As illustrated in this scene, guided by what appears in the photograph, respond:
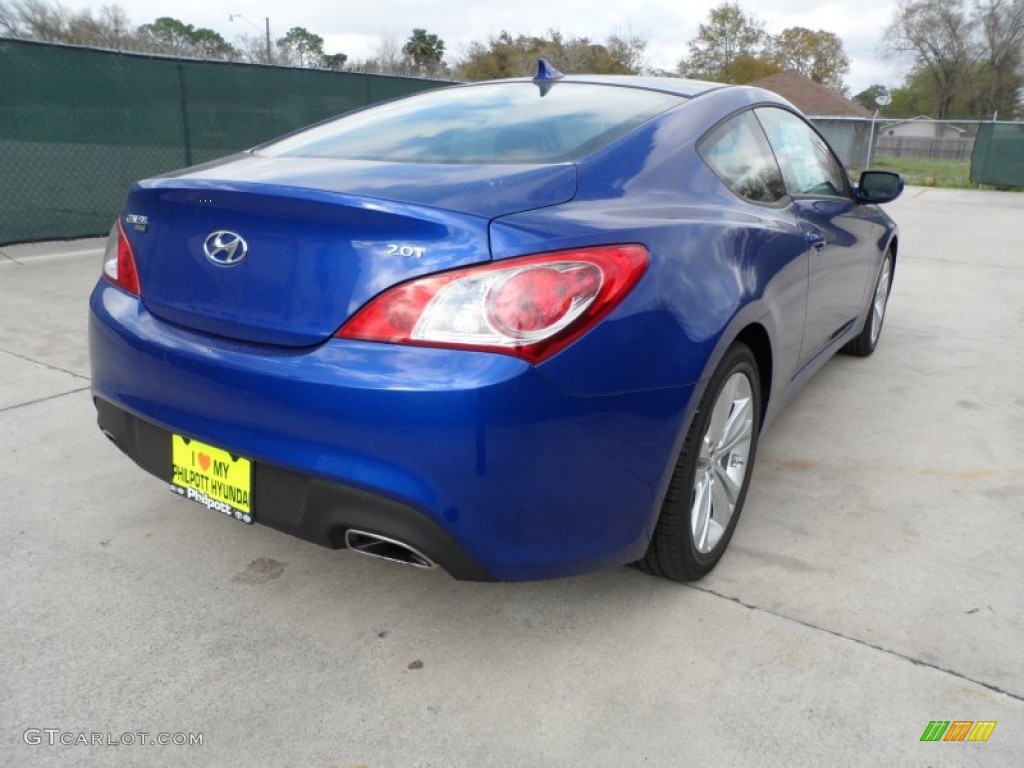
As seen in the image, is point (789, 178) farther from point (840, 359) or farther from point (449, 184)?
point (840, 359)

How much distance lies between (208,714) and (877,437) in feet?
9.70

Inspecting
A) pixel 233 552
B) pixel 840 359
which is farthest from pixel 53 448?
pixel 840 359

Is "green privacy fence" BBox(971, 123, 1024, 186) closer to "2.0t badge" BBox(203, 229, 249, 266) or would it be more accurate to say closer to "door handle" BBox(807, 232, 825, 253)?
"door handle" BBox(807, 232, 825, 253)

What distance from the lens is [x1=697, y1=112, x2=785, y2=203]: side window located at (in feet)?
8.59

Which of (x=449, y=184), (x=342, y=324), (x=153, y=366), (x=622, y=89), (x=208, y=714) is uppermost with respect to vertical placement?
(x=622, y=89)

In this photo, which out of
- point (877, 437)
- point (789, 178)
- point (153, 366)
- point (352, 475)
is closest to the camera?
point (352, 475)

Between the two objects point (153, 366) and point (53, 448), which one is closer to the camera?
point (153, 366)

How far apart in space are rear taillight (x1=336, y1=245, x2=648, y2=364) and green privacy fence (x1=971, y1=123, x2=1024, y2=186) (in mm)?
20480

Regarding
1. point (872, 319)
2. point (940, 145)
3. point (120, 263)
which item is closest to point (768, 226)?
point (120, 263)

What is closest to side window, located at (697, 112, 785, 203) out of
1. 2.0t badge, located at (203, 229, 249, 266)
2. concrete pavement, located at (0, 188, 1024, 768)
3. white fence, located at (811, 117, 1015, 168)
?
concrete pavement, located at (0, 188, 1024, 768)

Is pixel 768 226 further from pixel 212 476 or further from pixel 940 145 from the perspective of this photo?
pixel 940 145

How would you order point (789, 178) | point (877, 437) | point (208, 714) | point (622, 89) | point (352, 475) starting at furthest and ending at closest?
1. point (877, 437)
2. point (789, 178)
3. point (622, 89)
4. point (208, 714)
5. point (352, 475)

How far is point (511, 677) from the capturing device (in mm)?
2088

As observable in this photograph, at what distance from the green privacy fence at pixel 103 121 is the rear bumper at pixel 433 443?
6.11m
